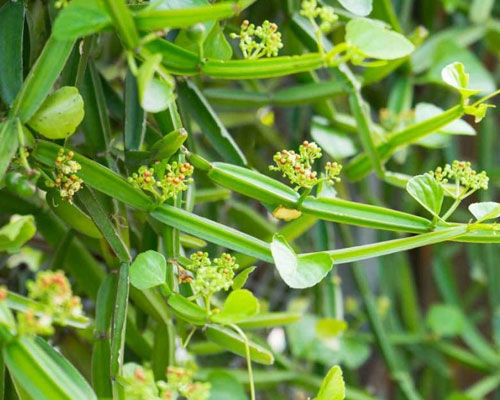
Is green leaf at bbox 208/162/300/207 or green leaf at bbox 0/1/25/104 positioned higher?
green leaf at bbox 0/1/25/104

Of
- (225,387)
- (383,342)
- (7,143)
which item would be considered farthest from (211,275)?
(383,342)

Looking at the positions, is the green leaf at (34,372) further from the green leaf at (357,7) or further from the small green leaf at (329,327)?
the small green leaf at (329,327)

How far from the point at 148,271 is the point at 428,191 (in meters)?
0.13

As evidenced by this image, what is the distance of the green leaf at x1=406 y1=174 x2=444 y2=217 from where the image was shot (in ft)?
1.06

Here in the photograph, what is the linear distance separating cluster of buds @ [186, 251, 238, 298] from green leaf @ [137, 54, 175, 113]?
71mm

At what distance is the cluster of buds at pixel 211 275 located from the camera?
11.4 inches

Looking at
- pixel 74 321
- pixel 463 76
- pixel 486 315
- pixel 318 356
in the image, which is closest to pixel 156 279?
pixel 74 321

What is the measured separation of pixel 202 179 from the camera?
0.52m

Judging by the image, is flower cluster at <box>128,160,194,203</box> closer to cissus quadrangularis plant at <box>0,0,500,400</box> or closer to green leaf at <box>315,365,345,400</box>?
cissus quadrangularis plant at <box>0,0,500,400</box>

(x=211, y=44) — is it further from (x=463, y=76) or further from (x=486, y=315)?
(x=486, y=315)

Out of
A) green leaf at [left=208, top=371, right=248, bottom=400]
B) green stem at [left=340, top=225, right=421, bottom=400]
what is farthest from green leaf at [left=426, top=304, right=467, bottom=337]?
green leaf at [left=208, top=371, right=248, bottom=400]

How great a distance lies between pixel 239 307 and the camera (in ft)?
0.96

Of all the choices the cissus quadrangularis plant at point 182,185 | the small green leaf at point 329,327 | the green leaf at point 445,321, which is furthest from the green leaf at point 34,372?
the green leaf at point 445,321

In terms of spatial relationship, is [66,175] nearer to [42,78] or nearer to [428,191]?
[42,78]
